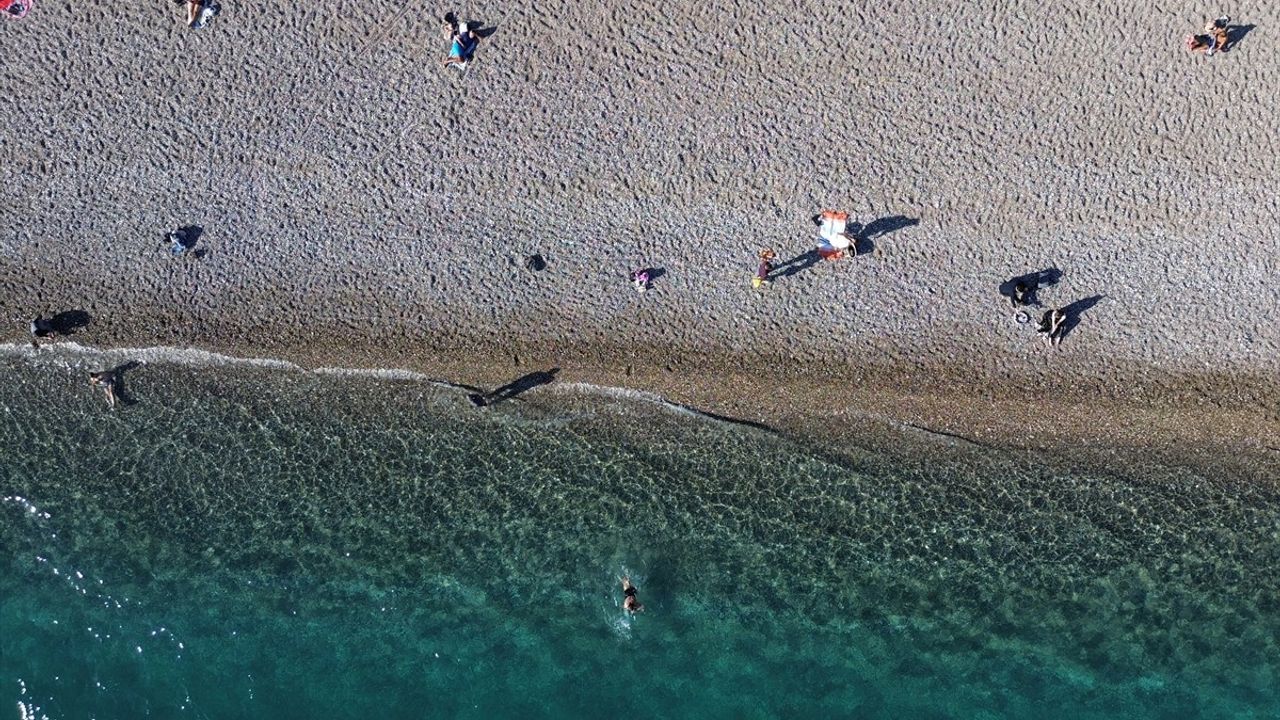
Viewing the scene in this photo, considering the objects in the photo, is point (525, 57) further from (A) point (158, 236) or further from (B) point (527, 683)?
(B) point (527, 683)

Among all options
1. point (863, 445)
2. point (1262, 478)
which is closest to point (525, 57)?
point (863, 445)

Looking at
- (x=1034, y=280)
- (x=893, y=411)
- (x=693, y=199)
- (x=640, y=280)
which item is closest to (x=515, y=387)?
(x=640, y=280)

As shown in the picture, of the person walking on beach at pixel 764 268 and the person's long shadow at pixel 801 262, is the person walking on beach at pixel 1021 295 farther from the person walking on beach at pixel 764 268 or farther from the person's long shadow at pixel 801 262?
the person walking on beach at pixel 764 268

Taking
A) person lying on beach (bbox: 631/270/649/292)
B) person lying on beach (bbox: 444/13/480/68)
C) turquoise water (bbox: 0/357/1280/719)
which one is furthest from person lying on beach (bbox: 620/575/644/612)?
person lying on beach (bbox: 444/13/480/68)

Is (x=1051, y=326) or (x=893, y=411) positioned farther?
(x=893, y=411)

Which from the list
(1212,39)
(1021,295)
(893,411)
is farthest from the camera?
(893,411)

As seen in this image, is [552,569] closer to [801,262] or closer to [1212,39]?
[801,262]

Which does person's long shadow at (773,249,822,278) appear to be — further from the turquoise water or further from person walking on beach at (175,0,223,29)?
person walking on beach at (175,0,223,29)
